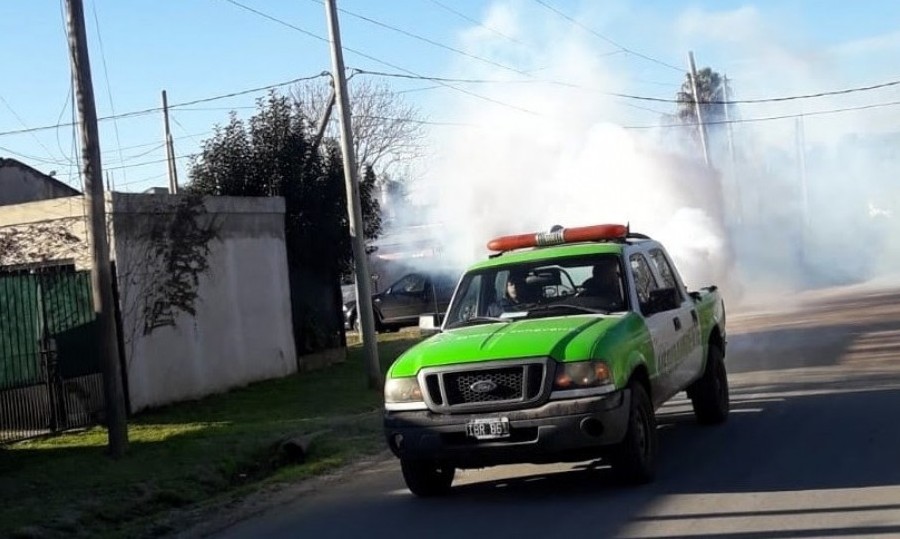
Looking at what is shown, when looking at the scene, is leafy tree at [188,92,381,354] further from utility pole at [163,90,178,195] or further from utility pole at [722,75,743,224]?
utility pole at [722,75,743,224]

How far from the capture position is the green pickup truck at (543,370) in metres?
8.13

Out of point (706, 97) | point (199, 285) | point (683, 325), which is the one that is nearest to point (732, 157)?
point (706, 97)

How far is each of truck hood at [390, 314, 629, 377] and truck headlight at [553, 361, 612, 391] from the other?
0.19 feet

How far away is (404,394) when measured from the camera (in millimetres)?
8578

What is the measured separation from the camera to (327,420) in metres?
14.2

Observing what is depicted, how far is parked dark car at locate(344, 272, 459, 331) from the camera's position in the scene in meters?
31.5

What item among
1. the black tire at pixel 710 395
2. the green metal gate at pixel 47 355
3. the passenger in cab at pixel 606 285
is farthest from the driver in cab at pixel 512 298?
the green metal gate at pixel 47 355

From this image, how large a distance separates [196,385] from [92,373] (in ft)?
8.00

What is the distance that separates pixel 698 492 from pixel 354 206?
1023 cm

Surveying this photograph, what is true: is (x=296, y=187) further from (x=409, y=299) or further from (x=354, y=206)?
(x=409, y=299)

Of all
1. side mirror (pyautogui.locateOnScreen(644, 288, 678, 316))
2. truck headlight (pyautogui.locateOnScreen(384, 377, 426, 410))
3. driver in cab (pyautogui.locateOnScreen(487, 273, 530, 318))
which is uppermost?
driver in cab (pyautogui.locateOnScreen(487, 273, 530, 318))

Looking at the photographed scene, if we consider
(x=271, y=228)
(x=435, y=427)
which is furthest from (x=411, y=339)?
(x=435, y=427)

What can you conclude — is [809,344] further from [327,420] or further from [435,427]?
[435,427]

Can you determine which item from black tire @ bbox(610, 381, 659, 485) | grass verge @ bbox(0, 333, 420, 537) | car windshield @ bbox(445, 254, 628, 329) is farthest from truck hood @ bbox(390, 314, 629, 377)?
grass verge @ bbox(0, 333, 420, 537)
